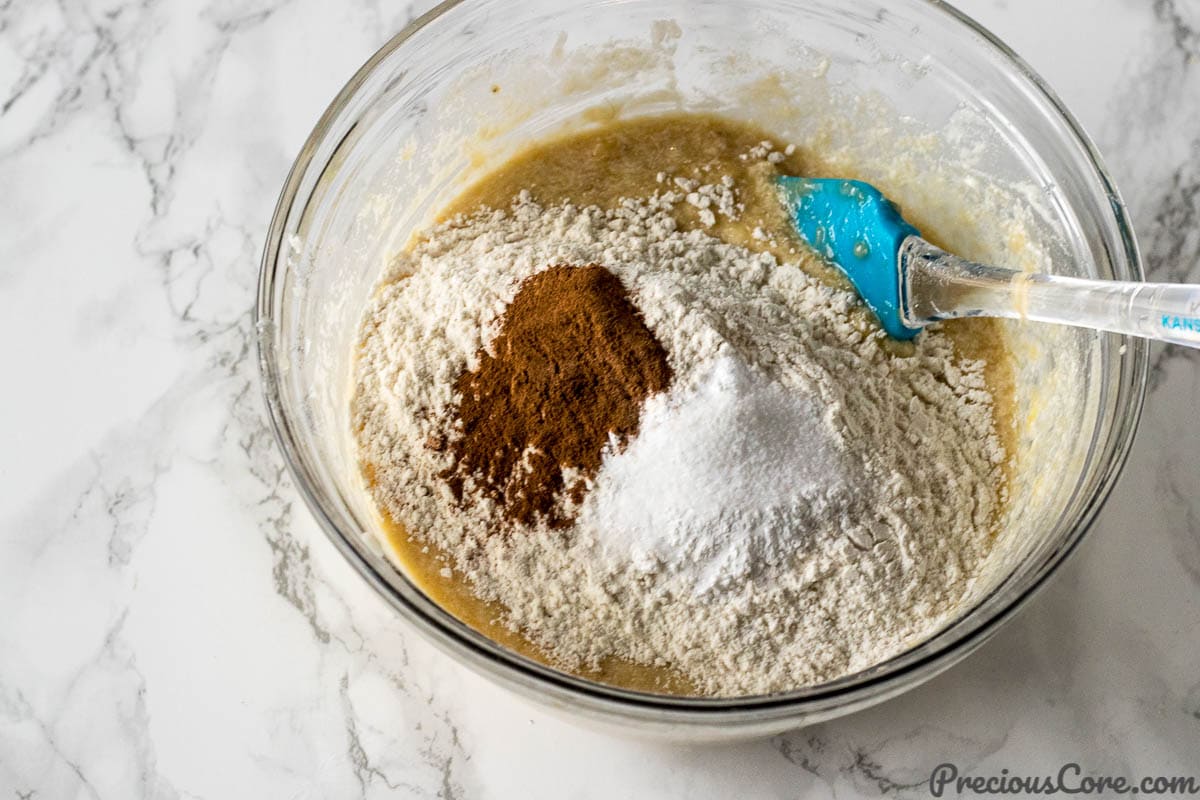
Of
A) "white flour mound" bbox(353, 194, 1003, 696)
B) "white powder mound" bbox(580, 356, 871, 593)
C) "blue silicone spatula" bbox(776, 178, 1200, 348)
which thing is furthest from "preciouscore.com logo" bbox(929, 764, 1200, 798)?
"blue silicone spatula" bbox(776, 178, 1200, 348)

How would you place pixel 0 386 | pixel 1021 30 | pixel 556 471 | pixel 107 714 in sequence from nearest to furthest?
1. pixel 556 471
2. pixel 107 714
3. pixel 0 386
4. pixel 1021 30

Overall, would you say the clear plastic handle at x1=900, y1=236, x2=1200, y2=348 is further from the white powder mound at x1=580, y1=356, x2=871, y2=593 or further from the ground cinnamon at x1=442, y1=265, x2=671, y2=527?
the ground cinnamon at x1=442, y1=265, x2=671, y2=527

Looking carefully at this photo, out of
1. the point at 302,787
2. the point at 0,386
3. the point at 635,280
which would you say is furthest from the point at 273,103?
the point at 302,787

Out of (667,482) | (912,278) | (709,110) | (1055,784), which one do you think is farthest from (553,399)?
(1055,784)

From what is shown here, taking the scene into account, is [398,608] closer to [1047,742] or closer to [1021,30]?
[1047,742]

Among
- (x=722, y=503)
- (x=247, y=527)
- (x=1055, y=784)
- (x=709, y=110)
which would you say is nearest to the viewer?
(x=722, y=503)

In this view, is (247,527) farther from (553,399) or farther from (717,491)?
(717,491)

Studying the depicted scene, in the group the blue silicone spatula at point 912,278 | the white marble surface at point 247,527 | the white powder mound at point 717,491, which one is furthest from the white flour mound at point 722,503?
the white marble surface at point 247,527
